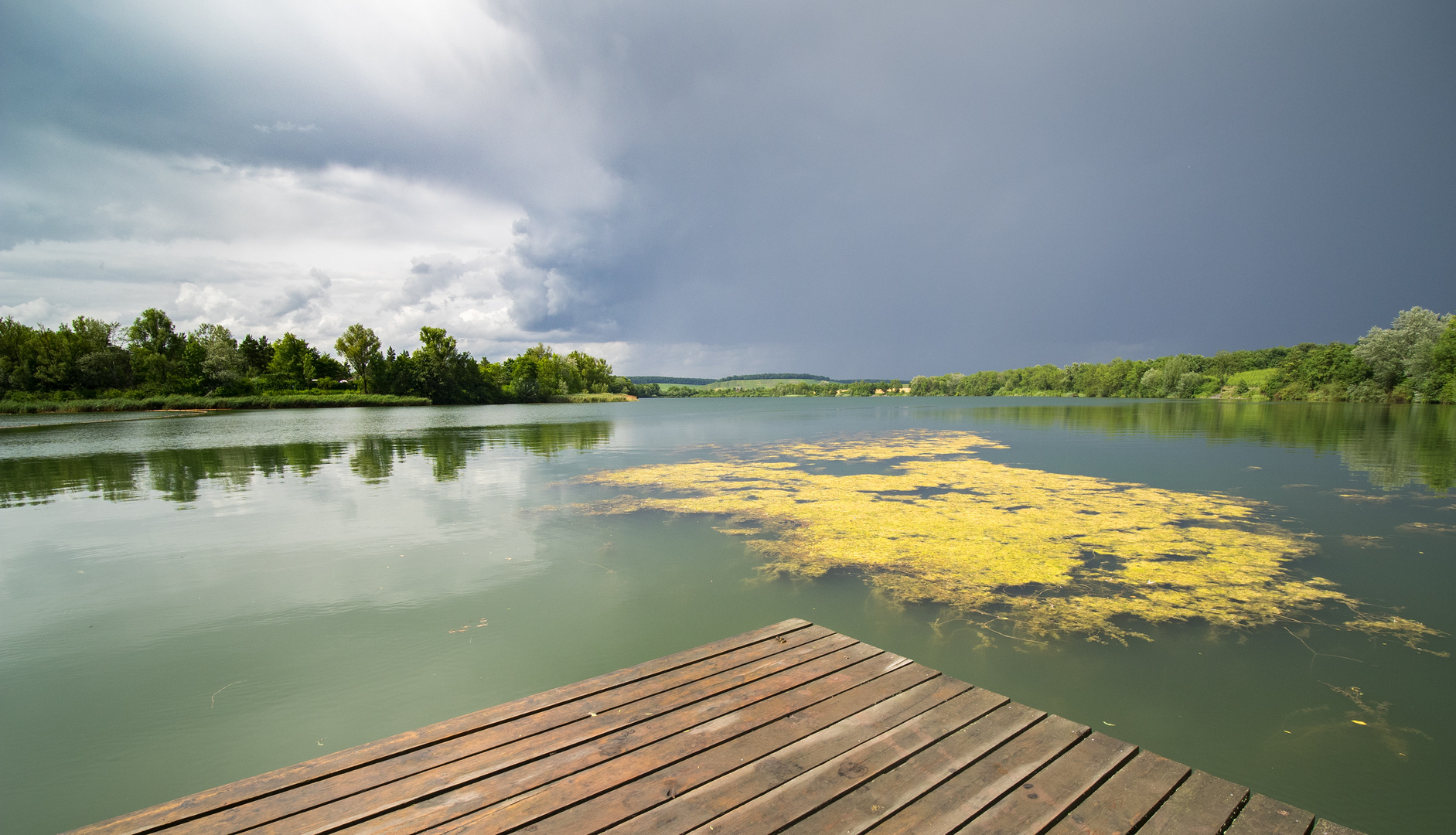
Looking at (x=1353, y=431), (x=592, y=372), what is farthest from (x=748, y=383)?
(x=1353, y=431)

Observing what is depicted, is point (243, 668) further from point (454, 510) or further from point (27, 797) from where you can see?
point (454, 510)

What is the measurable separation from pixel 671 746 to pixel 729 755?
285mm

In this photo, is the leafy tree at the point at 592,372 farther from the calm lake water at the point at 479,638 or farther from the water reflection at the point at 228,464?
the calm lake water at the point at 479,638

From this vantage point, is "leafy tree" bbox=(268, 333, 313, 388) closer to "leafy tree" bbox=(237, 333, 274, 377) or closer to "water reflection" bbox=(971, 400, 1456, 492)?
"leafy tree" bbox=(237, 333, 274, 377)

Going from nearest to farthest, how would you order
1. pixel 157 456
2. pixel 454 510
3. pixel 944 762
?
pixel 944 762
pixel 454 510
pixel 157 456

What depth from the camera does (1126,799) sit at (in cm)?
241

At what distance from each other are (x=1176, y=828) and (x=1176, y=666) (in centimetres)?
298

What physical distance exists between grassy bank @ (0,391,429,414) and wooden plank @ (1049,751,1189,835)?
71.5 metres

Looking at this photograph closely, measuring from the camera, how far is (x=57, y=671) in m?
4.81

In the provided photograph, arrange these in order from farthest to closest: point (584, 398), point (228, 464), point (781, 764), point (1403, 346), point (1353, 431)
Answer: point (584, 398)
point (1403, 346)
point (1353, 431)
point (228, 464)
point (781, 764)

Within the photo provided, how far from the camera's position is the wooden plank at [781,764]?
87.9 inches

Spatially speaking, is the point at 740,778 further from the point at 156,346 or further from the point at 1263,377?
the point at 1263,377

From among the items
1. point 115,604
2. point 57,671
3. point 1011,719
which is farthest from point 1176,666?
point 115,604

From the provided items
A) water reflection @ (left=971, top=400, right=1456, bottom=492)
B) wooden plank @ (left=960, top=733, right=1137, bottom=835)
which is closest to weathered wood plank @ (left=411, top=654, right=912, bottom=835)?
wooden plank @ (left=960, top=733, right=1137, bottom=835)
